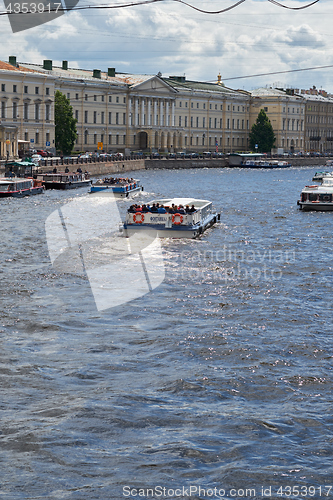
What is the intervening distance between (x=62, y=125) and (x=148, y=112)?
2967 cm

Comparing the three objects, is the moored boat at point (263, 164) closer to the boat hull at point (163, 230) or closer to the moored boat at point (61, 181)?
the moored boat at point (61, 181)

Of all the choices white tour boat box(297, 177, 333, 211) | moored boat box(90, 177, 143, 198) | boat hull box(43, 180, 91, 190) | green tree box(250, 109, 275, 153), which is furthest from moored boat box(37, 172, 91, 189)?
green tree box(250, 109, 275, 153)

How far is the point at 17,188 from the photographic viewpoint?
164 feet

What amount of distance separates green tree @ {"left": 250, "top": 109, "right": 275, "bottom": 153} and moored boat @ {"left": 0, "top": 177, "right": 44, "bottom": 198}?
276ft

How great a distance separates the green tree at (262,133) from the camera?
132875mm

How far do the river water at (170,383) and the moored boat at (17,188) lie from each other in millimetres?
24077

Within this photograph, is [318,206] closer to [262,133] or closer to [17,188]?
[17,188]

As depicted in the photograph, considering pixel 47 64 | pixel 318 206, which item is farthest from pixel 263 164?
pixel 318 206

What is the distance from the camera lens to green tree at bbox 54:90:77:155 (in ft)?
299

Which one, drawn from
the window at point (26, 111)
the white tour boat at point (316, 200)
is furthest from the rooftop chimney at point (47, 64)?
the white tour boat at point (316, 200)

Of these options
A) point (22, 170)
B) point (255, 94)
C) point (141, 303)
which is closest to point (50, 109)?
point (22, 170)

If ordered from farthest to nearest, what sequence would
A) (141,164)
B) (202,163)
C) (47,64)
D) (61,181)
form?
(202,163)
(47,64)
(141,164)
(61,181)

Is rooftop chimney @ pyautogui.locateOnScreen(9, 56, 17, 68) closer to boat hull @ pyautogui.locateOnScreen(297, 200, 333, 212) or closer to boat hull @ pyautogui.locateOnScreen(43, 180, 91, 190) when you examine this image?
boat hull @ pyautogui.locateOnScreen(43, 180, 91, 190)

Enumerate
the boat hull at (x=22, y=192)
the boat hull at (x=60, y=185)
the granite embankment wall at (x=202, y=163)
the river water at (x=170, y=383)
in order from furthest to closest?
the granite embankment wall at (x=202, y=163)
the boat hull at (x=60, y=185)
the boat hull at (x=22, y=192)
the river water at (x=170, y=383)
